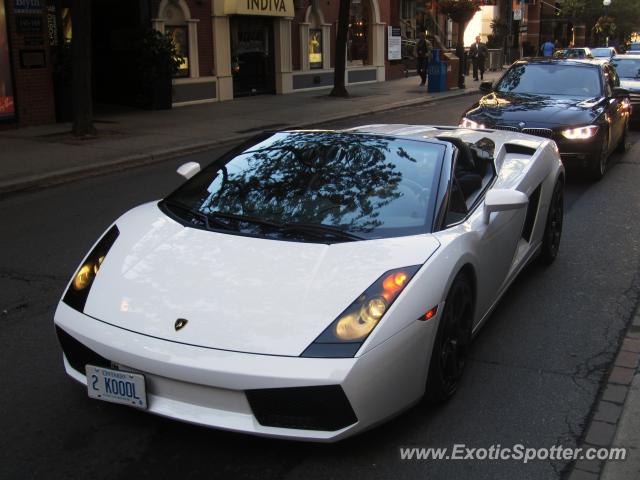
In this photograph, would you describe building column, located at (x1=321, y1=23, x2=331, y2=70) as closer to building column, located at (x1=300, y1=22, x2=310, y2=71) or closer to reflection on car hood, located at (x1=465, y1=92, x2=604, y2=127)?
building column, located at (x1=300, y1=22, x2=310, y2=71)

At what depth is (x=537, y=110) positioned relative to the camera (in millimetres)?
9766

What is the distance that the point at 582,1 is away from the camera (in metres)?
52.2

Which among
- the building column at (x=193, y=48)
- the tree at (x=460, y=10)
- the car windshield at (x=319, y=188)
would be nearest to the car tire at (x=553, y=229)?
the car windshield at (x=319, y=188)

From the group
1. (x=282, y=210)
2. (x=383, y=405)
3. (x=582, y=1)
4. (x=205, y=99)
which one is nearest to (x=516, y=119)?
(x=282, y=210)

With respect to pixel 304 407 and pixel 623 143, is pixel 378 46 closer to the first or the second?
pixel 623 143

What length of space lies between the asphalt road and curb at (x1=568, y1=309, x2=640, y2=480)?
0.06 m

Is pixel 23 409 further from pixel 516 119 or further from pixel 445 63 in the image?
pixel 445 63

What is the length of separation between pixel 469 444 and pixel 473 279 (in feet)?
3.17

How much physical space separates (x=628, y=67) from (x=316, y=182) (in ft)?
51.7

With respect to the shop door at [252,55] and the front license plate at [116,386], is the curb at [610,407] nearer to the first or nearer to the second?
the front license plate at [116,386]

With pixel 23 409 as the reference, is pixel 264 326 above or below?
above

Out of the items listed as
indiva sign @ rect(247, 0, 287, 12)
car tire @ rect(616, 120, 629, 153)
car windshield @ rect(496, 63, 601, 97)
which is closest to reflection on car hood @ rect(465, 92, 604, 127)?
car windshield @ rect(496, 63, 601, 97)

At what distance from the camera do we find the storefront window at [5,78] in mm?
14898

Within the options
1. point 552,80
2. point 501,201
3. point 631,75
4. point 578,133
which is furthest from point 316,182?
point 631,75
